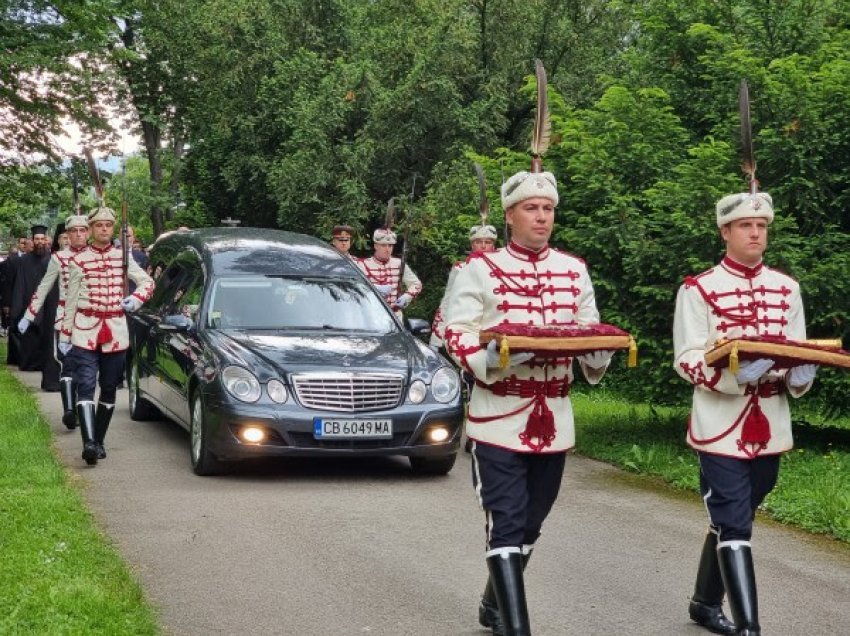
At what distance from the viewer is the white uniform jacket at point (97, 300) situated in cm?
1080

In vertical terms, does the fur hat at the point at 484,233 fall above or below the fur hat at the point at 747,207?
above

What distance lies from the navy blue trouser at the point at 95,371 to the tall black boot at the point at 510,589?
244 inches

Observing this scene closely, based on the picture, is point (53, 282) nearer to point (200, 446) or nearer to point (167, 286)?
point (167, 286)

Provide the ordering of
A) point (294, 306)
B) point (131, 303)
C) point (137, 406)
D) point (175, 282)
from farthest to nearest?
point (137, 406) → point (175, 282) → point (294, 306) → point (131, 303)

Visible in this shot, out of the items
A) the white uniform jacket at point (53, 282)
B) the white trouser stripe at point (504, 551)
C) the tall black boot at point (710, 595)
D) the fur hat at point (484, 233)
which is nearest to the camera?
the white trouser stripe at point (504, 551)

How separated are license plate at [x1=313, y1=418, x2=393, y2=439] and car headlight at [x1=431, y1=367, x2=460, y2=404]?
518 millimetres

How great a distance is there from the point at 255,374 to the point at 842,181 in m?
5.01

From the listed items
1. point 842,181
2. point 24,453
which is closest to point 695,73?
point 842,181

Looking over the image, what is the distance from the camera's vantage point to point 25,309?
19797 millimetres

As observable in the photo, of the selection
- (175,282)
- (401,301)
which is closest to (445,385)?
(175,282)

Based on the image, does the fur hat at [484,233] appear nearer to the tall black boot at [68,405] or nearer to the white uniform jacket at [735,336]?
the tall black boot at [68,405]

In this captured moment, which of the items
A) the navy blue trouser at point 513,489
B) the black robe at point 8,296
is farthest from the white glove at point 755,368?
the black robe at point 8,296

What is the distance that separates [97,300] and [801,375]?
686 cm

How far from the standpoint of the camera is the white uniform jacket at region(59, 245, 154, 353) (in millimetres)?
10805
